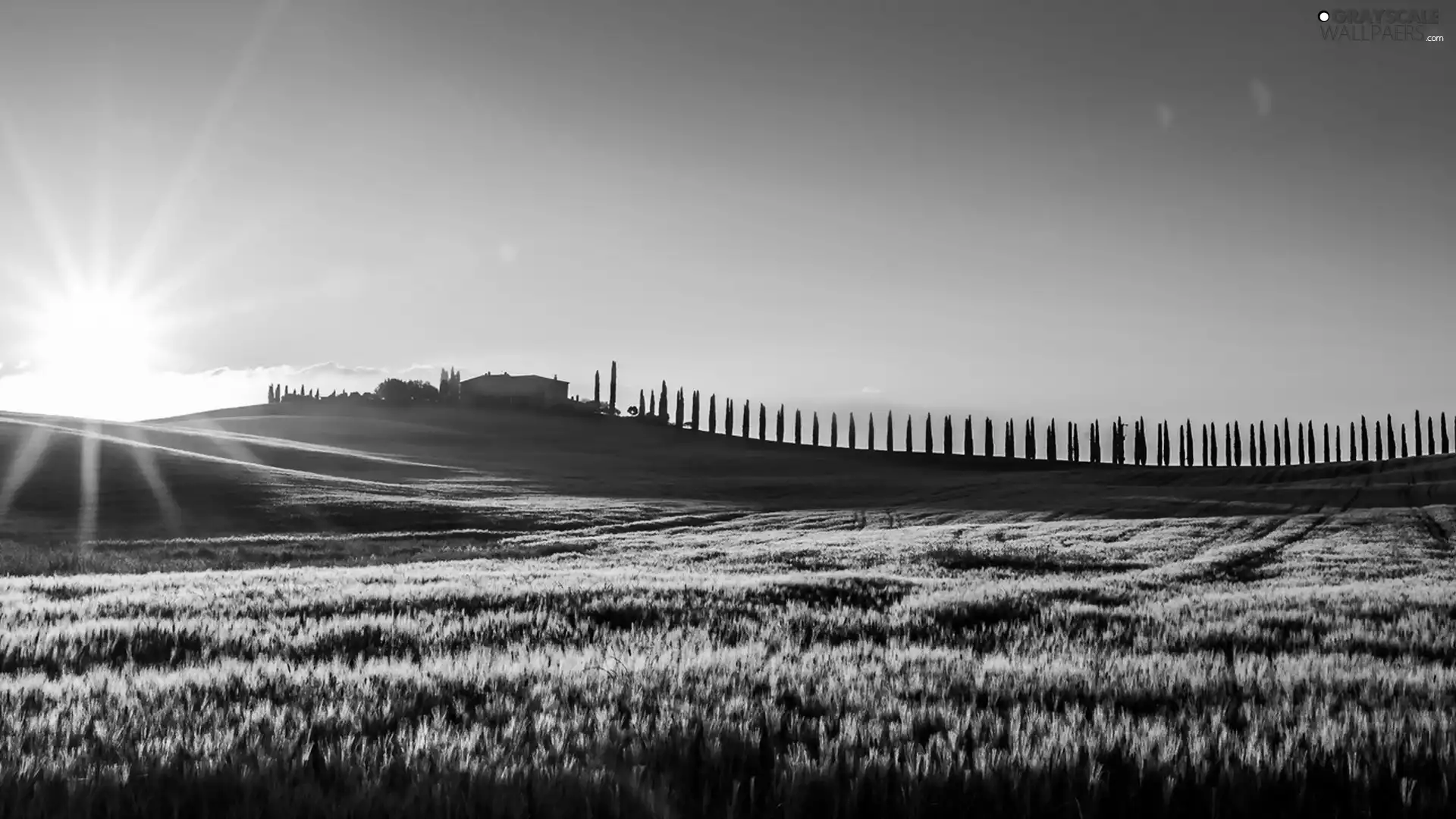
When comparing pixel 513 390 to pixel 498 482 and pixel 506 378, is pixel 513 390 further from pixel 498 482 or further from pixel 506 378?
pixel 498 482

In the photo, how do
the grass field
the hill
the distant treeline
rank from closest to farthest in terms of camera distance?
the grass field < the hill < the distant treeline

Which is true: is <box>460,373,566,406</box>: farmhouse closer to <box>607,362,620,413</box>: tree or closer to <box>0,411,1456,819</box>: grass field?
<box>607,362,620,413</box>: tree

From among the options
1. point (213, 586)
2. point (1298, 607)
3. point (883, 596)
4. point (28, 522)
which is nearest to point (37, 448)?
point (28, 522)

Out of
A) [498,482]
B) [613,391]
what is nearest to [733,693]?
[498,482]

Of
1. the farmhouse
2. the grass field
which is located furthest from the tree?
the grass field

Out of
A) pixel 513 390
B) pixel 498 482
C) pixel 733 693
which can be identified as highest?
pixel 513 390

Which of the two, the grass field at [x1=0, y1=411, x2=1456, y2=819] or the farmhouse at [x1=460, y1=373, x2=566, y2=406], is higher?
the farmhouse at [x1=460, y1=373, x2=566, y2=406]

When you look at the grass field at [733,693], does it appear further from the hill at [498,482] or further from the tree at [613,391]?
the tree at [613,391]

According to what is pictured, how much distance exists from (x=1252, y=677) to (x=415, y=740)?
5.04m

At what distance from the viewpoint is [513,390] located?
14675 centimetres

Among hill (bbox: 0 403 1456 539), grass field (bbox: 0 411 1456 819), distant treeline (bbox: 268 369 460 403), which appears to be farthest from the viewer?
distant treeline (bbox: 268 369 460 403)

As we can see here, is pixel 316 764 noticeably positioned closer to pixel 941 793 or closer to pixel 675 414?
pixel 941 793

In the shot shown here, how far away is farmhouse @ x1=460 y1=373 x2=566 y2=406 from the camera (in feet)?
465

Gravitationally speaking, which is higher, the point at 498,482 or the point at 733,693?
the point at 733,693
